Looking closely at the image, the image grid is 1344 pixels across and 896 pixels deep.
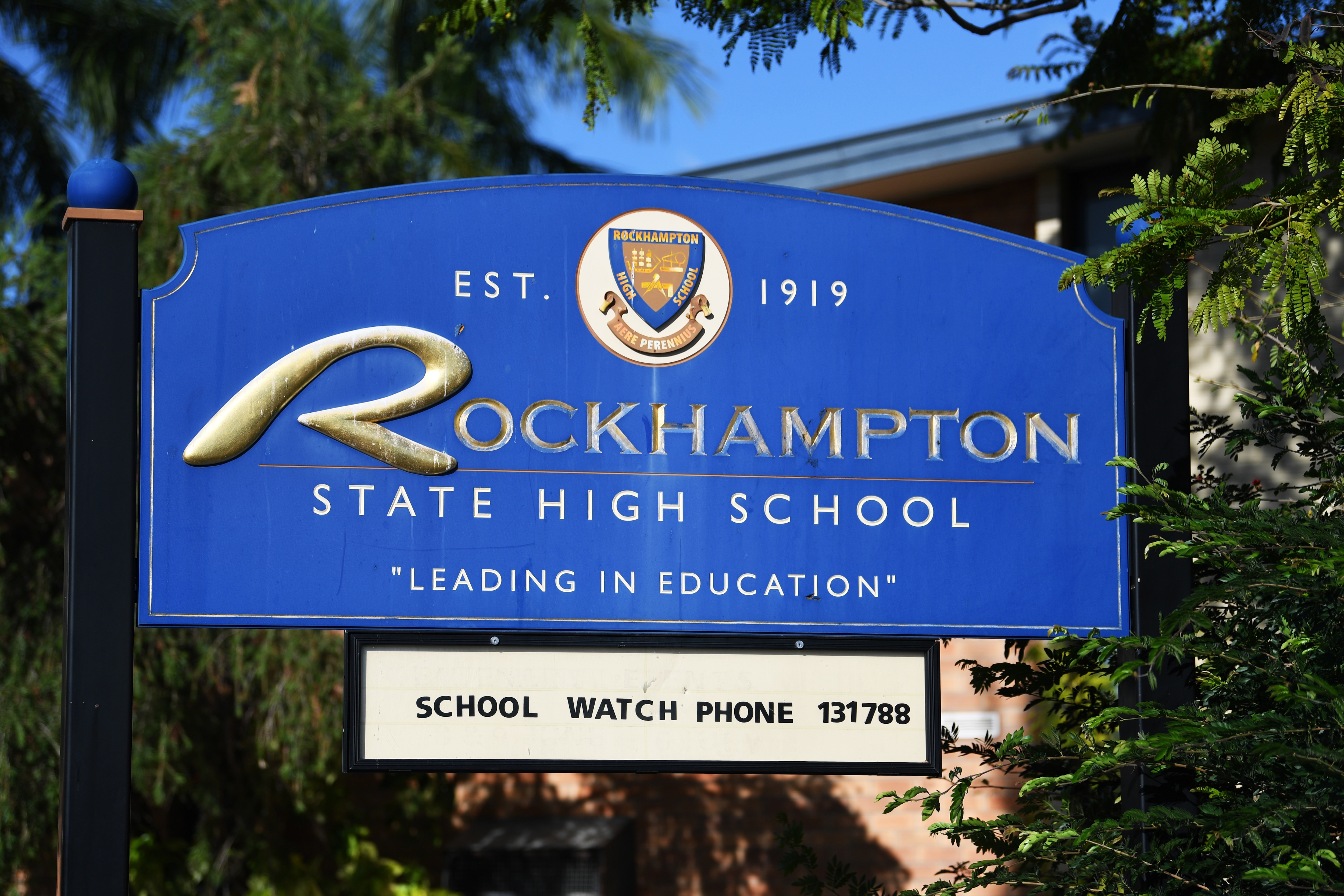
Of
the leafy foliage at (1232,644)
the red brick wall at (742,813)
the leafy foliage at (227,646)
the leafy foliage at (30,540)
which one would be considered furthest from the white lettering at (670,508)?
the leafy foliage at (30,540)

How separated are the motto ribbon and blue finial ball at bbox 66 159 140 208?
5.09 feet

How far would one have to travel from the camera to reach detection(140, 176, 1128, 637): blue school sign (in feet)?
13.8

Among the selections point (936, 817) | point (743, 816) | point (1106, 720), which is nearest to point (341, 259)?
point (1106, 720)

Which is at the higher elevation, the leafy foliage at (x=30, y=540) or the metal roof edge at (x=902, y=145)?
the metal roof edge at (x=902, y=145)

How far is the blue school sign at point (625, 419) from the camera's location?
4.22 m

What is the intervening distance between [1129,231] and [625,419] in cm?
183

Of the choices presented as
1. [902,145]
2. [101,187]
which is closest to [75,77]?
Result: [902,145]

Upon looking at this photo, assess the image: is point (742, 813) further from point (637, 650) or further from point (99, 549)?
point (99, 549)

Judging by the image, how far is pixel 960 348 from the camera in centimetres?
456

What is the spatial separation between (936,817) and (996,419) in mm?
4319

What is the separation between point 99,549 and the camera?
4012 mm

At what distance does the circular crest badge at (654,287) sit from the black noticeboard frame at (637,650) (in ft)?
3.11

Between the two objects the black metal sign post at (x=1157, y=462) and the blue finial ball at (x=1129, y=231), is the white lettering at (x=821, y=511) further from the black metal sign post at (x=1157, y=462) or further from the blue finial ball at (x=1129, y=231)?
the blue finial ball at (x=1129, y=231)

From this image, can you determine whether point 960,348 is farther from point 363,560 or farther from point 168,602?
point 168,602
